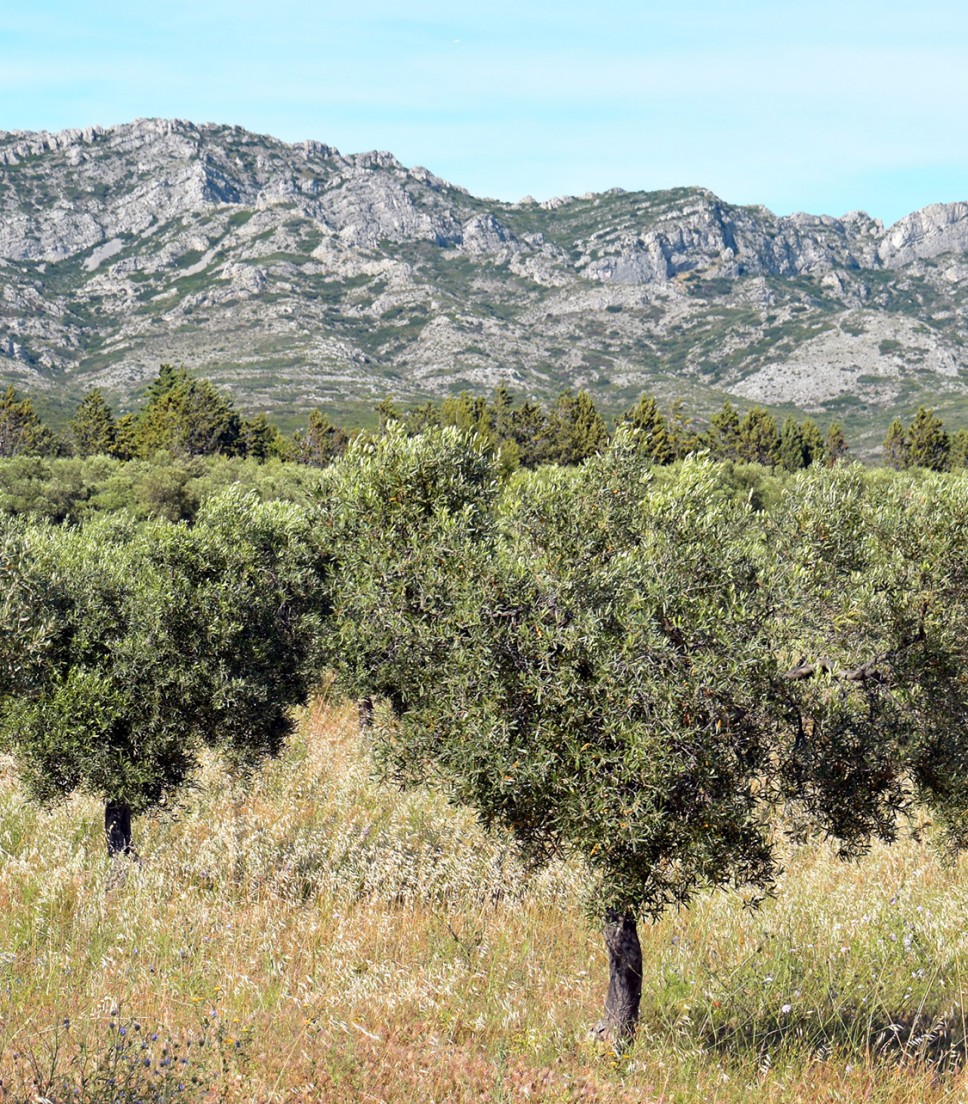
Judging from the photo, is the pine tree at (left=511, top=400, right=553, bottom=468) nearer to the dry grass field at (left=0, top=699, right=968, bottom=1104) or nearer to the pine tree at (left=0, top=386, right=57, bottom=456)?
the pine tree at (left=0, top=386, right=57, bottom=456)

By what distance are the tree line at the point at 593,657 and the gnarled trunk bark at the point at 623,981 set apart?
0.14 feet

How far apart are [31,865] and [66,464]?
76.4 metres

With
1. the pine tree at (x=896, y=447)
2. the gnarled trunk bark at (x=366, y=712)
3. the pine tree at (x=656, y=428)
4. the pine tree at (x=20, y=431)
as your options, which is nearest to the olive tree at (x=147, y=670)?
the gnarled trunk bark at (x=366, y=712)

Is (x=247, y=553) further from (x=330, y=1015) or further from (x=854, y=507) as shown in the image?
(x=854, y=507)

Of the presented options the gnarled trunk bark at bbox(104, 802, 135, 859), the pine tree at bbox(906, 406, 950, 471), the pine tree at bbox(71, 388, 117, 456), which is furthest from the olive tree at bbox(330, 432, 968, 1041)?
the pine tree at bbox(906, 406, 950, 471)

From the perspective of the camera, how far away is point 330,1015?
40.2ft

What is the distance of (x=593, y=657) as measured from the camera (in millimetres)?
10547

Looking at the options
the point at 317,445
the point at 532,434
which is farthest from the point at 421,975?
the point at 317,445

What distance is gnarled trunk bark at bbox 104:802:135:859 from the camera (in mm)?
19078

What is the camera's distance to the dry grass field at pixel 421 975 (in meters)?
11.1

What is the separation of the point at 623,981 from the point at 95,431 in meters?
126

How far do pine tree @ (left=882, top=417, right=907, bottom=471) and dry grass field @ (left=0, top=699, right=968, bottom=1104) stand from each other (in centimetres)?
13221

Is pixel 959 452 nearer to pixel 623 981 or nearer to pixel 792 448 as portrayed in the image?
pixel 792 448

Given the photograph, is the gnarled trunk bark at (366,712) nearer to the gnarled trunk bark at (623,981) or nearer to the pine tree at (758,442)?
the gnarled trunk bark at (623,981)
